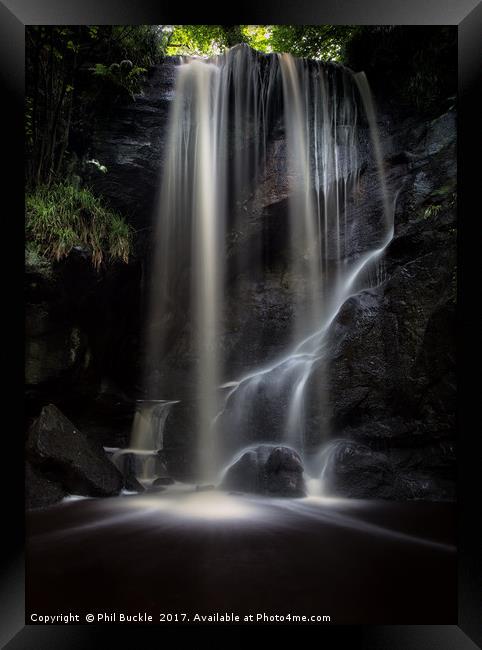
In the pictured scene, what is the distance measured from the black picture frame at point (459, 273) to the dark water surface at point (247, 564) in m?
0.08

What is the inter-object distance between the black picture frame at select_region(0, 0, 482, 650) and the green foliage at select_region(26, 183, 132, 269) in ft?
7.95

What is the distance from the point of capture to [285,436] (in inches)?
181

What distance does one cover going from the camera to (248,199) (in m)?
6.18

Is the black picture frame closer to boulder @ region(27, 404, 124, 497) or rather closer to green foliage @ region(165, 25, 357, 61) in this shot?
boulder @ region(27, 404, 124, 497)

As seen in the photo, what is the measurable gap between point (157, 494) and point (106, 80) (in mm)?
4890

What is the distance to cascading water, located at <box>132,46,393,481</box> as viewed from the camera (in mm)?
5461

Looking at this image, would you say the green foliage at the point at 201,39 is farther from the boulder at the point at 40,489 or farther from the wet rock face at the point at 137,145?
the boulder at the point at 40,489

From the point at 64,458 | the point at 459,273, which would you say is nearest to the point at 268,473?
the point at 64,458

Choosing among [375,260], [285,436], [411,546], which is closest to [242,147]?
[375,260]

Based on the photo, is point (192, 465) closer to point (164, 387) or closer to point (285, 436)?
point (285, 436)

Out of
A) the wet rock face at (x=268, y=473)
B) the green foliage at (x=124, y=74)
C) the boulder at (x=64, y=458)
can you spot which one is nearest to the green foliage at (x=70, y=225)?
the green foliage at (x=124, y=74)

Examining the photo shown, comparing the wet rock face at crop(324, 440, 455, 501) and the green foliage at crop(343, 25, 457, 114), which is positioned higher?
the green foliage at crop(343, 25, 457, 114)

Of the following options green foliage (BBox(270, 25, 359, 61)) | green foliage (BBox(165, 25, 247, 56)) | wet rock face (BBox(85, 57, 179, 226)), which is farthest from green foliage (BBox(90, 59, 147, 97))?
green foliage (BBox(270, 25, 359, 61))

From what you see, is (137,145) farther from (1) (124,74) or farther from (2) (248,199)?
(2) (248,199)
